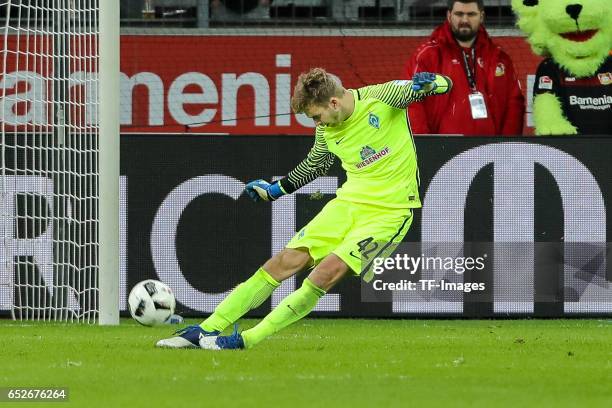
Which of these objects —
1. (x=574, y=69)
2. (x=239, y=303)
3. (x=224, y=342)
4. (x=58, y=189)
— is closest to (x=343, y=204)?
(x=239, y=303)

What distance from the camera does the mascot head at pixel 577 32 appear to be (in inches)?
487

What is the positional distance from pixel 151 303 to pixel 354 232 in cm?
238

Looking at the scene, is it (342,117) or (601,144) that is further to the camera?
(601,144)

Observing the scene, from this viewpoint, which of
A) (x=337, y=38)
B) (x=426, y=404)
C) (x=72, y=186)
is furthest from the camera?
(x=337, y=38)

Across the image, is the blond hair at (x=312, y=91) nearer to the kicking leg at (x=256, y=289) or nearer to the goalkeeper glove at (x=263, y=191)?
the goalkeeper glove at (x=263, y=191)

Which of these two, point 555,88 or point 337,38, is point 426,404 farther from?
point 337,38

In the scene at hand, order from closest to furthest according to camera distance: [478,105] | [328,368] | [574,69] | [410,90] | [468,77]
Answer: [328,368], [410,90], [478,105], [574,69], [468,77]

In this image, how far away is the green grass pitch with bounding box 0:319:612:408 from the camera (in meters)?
6.02

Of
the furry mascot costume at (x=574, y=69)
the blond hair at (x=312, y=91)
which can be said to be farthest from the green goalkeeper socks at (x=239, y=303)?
the furry mascot costume at (x=574, y=69)

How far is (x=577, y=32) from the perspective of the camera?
1247 cm

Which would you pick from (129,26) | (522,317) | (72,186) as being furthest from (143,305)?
(129,26)

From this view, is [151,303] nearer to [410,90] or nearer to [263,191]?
[263,191]

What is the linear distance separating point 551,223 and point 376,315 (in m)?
1.72

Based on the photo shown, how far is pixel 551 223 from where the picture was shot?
1134 centimetres
